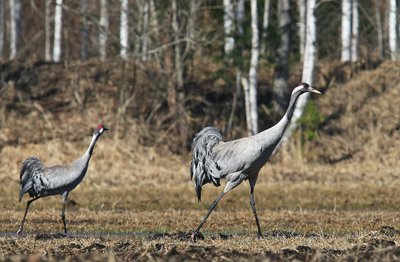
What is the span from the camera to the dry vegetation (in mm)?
9656

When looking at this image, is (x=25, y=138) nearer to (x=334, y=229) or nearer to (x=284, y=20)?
(x=284, y=20)

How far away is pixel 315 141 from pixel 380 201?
5.67 meters

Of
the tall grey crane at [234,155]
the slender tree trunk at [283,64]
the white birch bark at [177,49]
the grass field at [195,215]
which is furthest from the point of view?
the slender tree trunk at [283,64]

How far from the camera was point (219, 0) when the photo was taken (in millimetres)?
26859

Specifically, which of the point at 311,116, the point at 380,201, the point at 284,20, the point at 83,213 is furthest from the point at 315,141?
the point at 83,213

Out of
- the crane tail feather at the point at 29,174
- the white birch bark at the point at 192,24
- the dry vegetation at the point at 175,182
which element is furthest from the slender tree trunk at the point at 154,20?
the crane tail feather at the point at 29,174

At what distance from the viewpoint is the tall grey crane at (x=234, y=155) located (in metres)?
11.2

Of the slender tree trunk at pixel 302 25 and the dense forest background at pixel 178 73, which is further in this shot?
the slender tree trunk at pixel 302 25

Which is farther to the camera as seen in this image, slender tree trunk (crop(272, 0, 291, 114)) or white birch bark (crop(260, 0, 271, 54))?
slender tree trunk (crop(272, 0, 291, 114))

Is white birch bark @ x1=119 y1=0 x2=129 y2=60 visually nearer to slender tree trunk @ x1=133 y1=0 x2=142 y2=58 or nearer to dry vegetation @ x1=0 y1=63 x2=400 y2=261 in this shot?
slender tree trunk @ x1=133 y1=0 x2=142 y2=58

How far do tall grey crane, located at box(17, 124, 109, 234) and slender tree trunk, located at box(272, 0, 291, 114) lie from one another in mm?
11034

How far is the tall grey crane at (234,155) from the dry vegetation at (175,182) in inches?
29.3

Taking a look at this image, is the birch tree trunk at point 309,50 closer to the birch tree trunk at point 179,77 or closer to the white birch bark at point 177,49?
the birch tree trunk at point 179,77

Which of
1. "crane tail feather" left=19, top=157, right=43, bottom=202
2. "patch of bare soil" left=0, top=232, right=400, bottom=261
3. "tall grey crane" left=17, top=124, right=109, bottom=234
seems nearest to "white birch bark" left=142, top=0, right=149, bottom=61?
"crane tail feather" left=19, top=157, right=43, bottom=202
